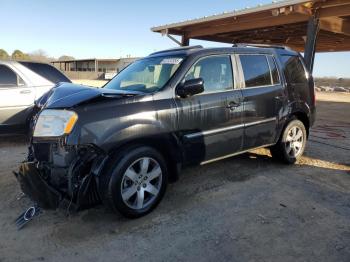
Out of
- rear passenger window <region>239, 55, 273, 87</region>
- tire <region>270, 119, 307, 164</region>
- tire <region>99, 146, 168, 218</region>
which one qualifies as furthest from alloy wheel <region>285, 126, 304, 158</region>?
tire <region>99, 146, 168, 218</region>

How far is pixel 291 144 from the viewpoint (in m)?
5.70

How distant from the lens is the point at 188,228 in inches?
138

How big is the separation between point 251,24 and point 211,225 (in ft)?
36.4

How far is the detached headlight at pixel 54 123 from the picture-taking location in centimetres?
333

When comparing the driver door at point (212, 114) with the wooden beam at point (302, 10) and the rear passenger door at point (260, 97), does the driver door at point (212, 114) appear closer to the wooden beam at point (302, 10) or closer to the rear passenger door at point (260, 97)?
the rear passenger door at point (260, 97)

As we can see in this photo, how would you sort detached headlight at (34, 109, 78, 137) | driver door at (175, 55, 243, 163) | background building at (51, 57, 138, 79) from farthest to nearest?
background building at (51, 57, 138, 79)
driver door at (175, 55, 243, 163)
detached headlight at (34, 109, 78, 137)

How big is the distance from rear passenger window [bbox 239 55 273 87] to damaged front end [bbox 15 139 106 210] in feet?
8.13

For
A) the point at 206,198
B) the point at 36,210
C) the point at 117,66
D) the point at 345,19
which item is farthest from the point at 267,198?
the point at 117,66

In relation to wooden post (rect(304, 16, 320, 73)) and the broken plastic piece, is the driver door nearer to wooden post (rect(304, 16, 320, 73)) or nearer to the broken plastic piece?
the broken plastic piece

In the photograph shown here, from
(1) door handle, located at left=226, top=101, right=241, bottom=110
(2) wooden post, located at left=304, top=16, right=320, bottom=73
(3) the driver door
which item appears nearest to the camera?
(3) the driver door

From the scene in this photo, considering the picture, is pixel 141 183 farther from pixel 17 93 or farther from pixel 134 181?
pixel 17 93

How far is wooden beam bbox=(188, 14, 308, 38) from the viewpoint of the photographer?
11.7 metres

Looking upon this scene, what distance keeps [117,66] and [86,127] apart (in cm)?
5566

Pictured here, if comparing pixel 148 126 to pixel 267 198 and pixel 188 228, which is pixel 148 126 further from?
pixel 267 198
